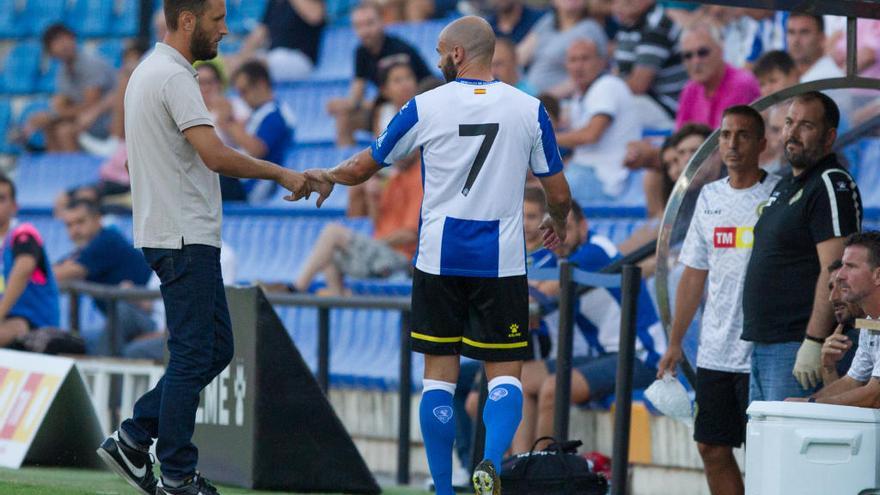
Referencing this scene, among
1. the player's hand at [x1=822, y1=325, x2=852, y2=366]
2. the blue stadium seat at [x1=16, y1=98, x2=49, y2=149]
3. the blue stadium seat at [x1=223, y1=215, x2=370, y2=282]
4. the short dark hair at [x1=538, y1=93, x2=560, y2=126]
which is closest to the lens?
the player's hand at [x1=822, y1=325, x2=852, y2=366]

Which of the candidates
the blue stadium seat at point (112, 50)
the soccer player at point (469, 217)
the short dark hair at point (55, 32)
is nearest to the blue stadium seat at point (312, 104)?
the short dark hair at point (55, 32)

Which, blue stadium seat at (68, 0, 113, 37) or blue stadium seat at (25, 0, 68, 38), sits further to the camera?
blue stadium seat at (25, 0, 68, 38)

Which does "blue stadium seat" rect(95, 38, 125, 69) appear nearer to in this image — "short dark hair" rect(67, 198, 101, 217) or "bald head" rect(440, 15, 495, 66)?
"short dark hair" rect(67, 198, 101, 217)

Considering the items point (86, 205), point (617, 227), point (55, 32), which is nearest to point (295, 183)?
point (617, 227)

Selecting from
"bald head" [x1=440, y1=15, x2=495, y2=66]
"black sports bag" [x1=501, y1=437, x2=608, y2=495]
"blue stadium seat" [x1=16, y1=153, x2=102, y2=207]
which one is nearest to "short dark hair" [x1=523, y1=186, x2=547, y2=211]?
"black sports bag" [x1=501, y1=437, x2=608, y2=495]

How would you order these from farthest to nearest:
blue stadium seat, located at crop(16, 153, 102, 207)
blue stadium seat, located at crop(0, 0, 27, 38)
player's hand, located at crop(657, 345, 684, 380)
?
blue stadium seat, located at crop(0, 0, 27, 38) < blue stadium seat, located at crop(16, 153, 102, 207) < player's hand, located at crop(657, 345, 684, 380)

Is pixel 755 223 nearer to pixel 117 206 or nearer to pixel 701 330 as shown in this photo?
pixel 701 330

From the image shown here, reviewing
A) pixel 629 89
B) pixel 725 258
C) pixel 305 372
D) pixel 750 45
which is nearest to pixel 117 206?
pixel 629 89

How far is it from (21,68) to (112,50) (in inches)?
53.1

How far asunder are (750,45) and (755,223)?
15.3ft

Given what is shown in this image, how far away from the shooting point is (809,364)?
250 inches

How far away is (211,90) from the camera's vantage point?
13891mm

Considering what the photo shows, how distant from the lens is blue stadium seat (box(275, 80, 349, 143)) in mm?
14891

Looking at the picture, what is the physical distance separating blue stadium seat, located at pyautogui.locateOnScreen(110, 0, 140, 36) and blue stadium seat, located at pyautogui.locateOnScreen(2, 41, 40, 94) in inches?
38.6
